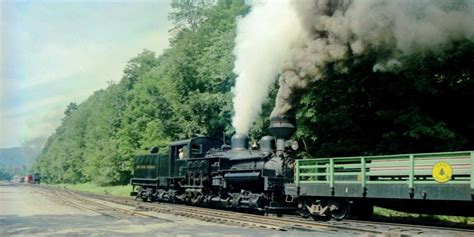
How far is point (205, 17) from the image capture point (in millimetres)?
41656

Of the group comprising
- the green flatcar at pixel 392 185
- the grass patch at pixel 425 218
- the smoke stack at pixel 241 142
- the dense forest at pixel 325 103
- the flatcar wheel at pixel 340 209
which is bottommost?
the grass patch at pixel 425 218

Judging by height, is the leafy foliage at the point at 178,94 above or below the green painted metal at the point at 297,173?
above

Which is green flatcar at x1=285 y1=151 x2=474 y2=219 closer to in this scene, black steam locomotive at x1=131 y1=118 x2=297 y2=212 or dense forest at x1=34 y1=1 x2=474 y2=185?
black steam locomotive at x1=131 y1=118 x2=297 y2=212

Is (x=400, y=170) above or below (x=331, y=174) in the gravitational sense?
above

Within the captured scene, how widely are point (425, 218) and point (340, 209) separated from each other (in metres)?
2.86

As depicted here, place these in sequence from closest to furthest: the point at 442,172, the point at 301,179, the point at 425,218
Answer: the point at 442,172 → the point at 425,218 → the point at 301,179

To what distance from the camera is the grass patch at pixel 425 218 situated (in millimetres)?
14055

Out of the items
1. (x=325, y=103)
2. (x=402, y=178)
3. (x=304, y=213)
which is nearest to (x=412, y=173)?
(x=402, y=178)

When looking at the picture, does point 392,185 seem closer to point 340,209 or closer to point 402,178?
point 402,178

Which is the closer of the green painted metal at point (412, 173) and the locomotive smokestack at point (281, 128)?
the green painted metal at point (412, 173)

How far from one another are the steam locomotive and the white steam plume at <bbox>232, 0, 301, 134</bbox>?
1505 millimetres

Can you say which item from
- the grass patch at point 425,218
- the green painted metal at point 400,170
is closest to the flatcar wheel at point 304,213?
the green painted metal at point 400,170

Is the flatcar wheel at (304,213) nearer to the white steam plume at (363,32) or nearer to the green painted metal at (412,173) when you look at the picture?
the white steam plume at (363,32)

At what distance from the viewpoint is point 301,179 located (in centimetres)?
1534
